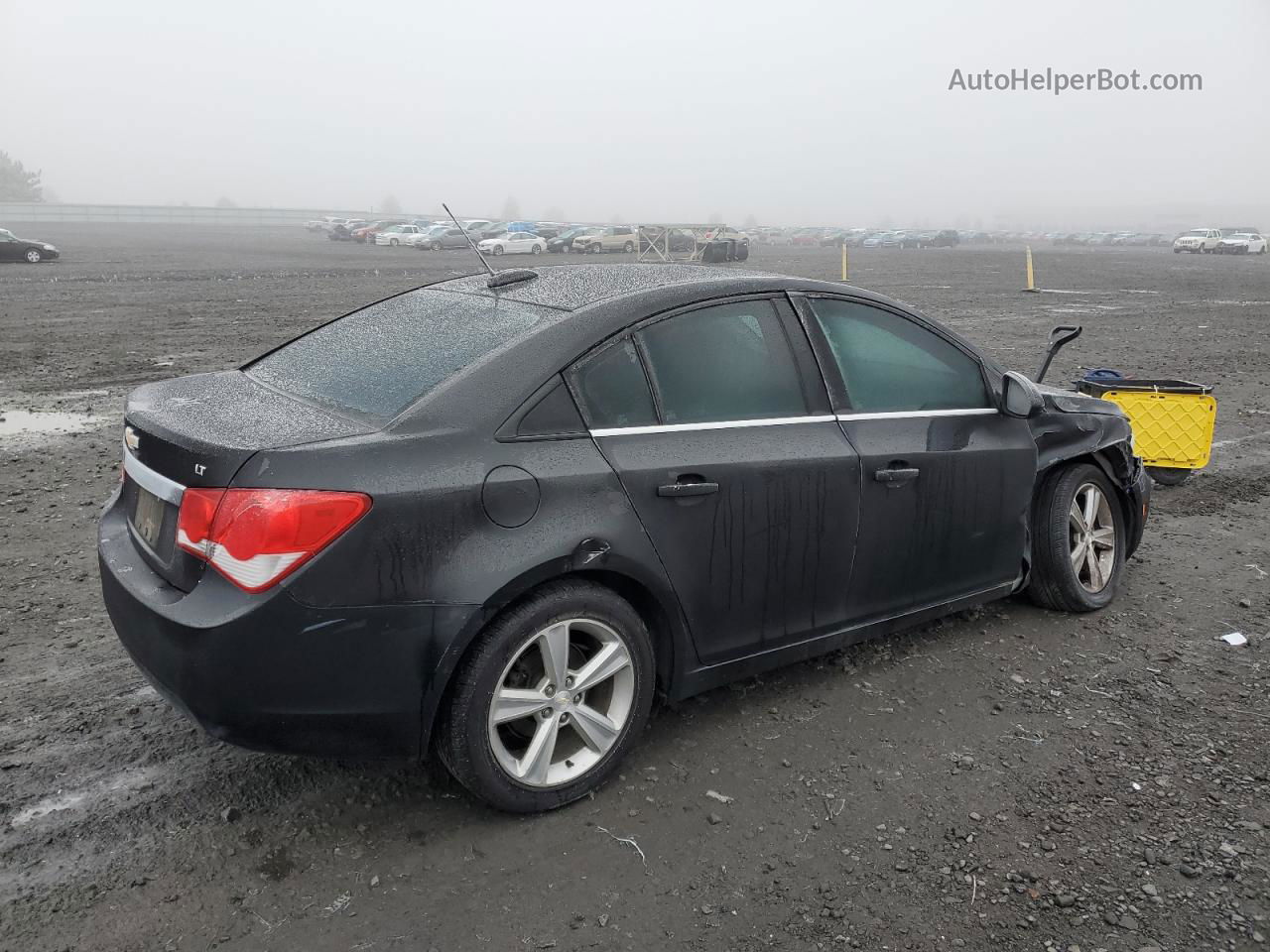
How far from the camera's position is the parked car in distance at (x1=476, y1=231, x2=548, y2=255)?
159ft

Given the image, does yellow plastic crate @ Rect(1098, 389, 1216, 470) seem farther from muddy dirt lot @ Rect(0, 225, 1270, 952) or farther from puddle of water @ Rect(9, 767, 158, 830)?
puddle of water @ Rect(9, 767, 158, 830)

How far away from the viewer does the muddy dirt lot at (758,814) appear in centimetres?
277

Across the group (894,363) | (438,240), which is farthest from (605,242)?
(894,363)

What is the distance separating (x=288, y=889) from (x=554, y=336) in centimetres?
176

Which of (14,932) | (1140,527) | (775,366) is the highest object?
(775,366)

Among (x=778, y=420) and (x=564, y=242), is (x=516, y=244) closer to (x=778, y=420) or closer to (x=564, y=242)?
(x=564, y=242)

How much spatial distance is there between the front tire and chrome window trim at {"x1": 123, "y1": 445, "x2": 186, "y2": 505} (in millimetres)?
942

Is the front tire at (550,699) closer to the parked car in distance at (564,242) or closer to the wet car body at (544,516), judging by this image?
the wet car body at (544,516)

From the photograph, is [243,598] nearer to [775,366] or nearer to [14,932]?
[14,932]

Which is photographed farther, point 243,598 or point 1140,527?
point 1140,527

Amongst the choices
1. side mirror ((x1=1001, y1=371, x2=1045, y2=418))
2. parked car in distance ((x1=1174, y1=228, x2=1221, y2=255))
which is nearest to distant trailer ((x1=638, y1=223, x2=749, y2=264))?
parked car in distance ((x1=1174, y1=228, x2=1221, y2=255))

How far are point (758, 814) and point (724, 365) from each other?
57.8 inches

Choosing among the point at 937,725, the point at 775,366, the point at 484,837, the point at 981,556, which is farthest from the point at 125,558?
the point at 981,556

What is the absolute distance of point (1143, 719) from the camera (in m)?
3.87
